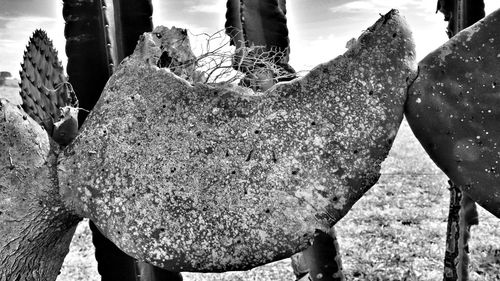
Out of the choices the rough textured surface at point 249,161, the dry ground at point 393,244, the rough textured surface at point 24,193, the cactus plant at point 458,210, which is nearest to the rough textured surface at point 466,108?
the rough textured surface at point 249,161

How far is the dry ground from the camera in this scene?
7.64m

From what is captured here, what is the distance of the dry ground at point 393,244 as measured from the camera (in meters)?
7.64

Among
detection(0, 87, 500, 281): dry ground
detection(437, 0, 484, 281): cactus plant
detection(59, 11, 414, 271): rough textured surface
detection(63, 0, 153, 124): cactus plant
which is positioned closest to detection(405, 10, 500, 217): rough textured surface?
detection(59, 11, 414, 271): rough textured surface

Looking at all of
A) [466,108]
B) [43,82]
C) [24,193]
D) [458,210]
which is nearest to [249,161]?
[466,108]

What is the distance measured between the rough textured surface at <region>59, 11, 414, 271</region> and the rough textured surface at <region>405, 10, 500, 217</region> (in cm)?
13

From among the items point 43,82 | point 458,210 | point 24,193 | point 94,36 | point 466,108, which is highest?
point 94,36

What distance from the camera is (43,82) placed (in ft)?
12.0

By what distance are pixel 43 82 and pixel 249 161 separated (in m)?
1.66

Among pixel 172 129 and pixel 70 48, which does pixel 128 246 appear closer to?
pixel 172 129

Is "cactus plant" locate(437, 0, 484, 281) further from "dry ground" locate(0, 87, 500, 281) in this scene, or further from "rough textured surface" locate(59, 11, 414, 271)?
"rough textured surface" locate(59, 11, 414, 271)

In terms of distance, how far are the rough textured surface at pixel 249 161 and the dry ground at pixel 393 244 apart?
509cm

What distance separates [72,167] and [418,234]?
7.24 meters

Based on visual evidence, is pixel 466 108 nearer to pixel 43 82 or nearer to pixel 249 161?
pixel 249 161

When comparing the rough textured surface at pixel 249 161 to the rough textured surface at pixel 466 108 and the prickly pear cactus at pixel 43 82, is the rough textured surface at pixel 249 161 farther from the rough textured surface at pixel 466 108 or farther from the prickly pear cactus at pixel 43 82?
the prickly pear cactus at pixel 43 82
